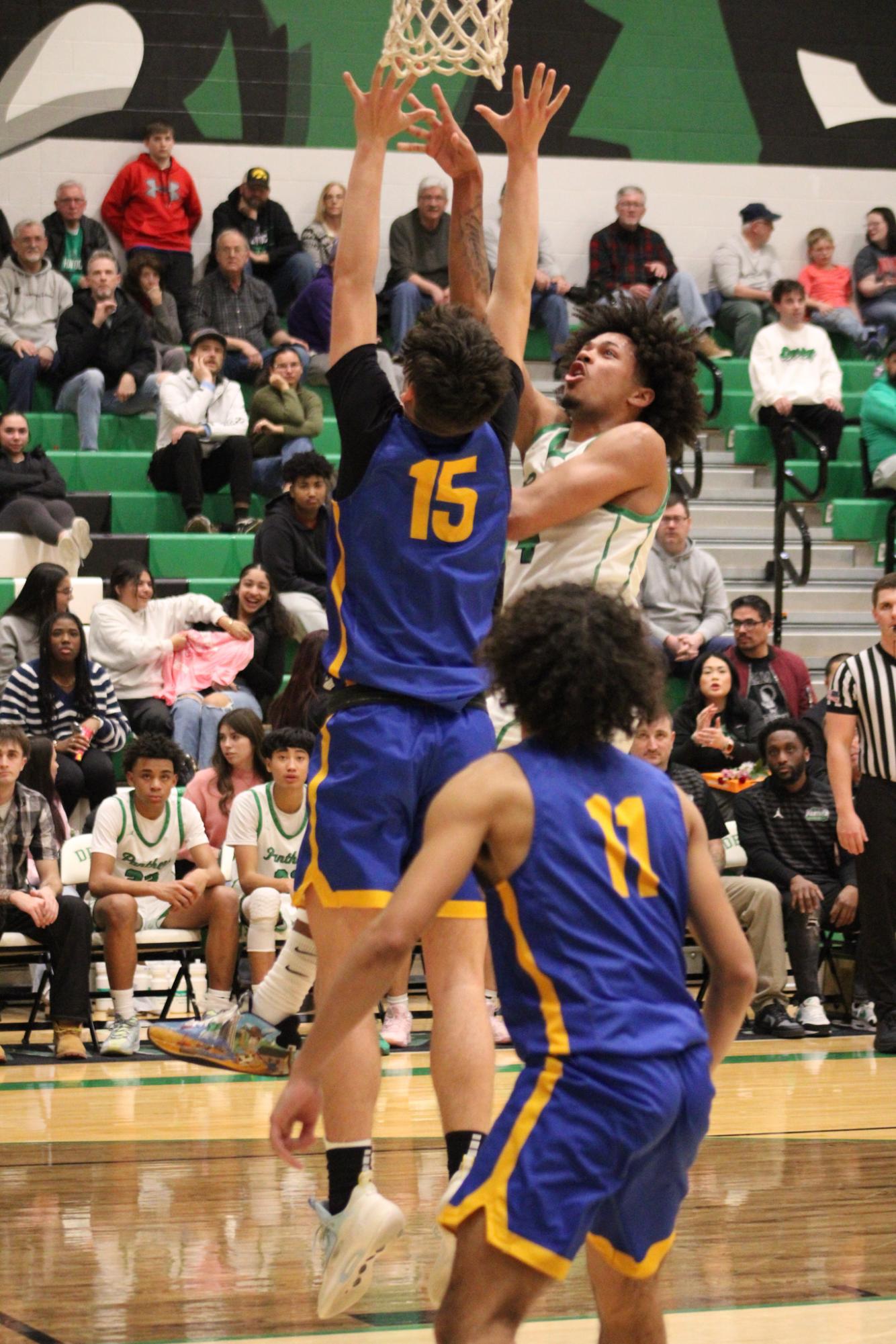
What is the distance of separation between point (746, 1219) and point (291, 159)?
10.8 meters

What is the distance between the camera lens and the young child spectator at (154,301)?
12.3 m

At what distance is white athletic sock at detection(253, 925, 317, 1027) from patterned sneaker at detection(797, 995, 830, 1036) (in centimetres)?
431

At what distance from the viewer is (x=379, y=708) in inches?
140

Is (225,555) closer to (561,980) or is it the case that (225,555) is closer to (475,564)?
(475,564)

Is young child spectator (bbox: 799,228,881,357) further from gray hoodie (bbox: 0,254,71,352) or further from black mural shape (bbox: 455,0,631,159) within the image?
gray hoodie (bbox: 0,254,71,352)

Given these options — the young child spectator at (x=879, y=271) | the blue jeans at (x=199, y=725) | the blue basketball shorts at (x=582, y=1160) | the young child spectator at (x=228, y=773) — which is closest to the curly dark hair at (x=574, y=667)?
the blue basketball shorts at (x=582, y=1160)

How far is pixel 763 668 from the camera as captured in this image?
9.55 metres

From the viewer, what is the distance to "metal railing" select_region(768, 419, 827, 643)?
10.6 metres

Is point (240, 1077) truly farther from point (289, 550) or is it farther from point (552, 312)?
point (552, 312)

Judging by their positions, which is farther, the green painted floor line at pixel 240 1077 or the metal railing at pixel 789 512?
the metal railing at pixel 789 512

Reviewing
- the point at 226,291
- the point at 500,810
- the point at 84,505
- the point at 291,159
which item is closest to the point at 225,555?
the point at 84,505

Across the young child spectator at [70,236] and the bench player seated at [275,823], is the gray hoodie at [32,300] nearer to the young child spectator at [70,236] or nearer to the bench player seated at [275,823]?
the young child spectator at [70,236]

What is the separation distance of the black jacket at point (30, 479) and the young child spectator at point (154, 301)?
74.7 inches

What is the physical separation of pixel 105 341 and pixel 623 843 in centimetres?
983
